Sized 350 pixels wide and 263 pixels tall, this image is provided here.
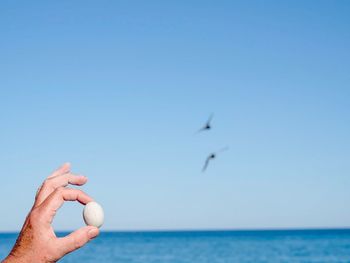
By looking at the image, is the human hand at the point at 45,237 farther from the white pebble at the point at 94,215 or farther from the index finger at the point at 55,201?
the white pebble at the point at 94,215

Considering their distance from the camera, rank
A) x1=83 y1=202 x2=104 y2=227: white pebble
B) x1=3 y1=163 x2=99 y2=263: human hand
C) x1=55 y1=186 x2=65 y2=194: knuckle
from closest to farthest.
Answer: x1=3 y1=163 x2=99 y2=263: human hand < x1=55 y1=186 x2=65 y2=194: knuckle < x1=83 y1=202 x2=104 y2=227: white pebble

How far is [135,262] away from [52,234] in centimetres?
6379

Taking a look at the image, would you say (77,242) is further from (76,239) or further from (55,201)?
(55,201)

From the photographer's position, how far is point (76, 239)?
2.49 metres

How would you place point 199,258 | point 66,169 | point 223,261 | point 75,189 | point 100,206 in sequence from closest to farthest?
point 75,189, point 66,169, point 100,206, point 223,261, point 199,258

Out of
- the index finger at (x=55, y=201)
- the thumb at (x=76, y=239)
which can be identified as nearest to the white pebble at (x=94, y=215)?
the index finger at (x=55, y=201)

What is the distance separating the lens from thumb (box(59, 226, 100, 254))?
8.04 feet

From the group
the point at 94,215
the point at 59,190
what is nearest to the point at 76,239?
the point at 59,190

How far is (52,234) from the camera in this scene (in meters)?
2.46

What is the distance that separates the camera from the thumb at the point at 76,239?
2451mm

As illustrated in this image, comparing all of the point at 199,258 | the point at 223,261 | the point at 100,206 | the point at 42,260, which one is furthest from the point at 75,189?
the point at 199,258

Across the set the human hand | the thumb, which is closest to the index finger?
the human hand

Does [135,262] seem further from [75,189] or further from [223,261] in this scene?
[75,189]

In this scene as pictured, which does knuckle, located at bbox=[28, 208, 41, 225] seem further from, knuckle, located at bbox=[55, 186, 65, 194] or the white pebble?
the white pebble
